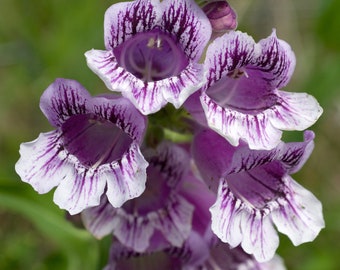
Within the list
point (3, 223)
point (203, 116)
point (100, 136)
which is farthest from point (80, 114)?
point (3, 223)

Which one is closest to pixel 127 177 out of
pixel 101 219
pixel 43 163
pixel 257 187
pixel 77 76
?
pixel 43 163

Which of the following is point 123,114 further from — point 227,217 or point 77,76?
point 77,76

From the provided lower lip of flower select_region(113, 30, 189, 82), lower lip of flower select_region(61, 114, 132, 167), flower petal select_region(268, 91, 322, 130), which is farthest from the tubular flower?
flower petal select_region(268, 91, 322, 130)

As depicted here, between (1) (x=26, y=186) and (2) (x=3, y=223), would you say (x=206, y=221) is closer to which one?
(1) (x=26, y=186)

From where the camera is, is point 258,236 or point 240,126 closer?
point 240,126

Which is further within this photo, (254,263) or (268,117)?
(254,263)

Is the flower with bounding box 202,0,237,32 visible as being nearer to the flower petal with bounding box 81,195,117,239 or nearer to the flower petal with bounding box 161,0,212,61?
the flower petal with bounding box 161,0,212,61

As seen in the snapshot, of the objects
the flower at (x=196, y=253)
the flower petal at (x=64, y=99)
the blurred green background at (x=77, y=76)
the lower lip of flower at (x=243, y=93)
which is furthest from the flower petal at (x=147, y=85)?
the blurred green background at (x=77, y=76)
